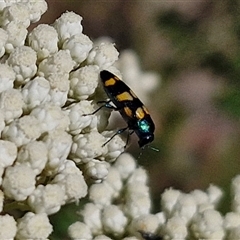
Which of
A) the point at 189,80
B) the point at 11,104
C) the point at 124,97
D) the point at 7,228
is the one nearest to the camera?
the point at 7,228

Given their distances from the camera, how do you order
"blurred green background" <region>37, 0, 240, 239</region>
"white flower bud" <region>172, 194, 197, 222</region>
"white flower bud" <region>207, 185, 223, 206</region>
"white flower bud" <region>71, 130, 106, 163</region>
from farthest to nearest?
"blurred green background" <region>37, 0, 240, 239</region>
"white flower bud" <region>207, 185, 223, 206</region>
"white flower bud" <region>172, 194, 197, 222</region>
"white flower bud" <region>71, 130, 106, 163</region>

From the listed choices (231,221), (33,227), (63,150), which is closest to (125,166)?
(231,221)

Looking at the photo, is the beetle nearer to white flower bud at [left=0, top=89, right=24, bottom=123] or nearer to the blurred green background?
white flower bud at [left=0, top=89, right=24, bottom=123]

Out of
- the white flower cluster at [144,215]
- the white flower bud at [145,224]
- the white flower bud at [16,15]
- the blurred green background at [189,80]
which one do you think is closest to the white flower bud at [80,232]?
the white flower cluster at [144,215]

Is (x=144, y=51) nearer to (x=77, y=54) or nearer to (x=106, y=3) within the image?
(x=106, y=3)

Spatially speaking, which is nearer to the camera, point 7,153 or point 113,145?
point 7,153

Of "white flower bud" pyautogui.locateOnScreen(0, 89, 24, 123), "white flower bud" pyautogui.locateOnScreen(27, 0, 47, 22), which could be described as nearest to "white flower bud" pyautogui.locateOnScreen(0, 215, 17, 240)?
"white flower bud" pyautogui.locateOnScreen(0, 89, 24, 123)

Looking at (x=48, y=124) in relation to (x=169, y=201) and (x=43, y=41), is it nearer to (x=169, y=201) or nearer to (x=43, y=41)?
(x=43, y=41)
